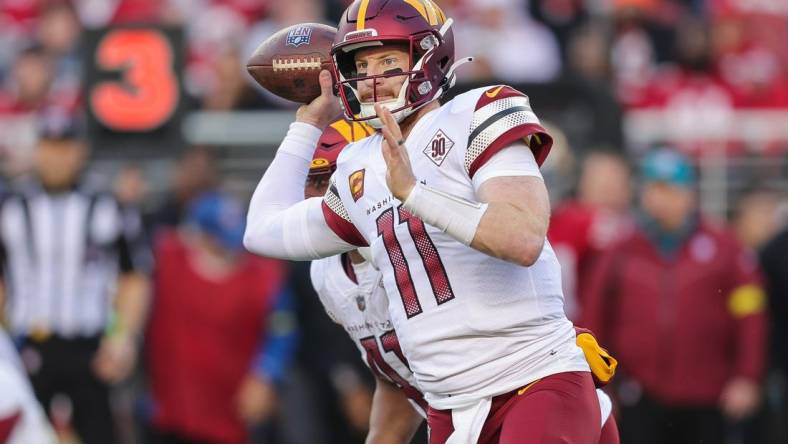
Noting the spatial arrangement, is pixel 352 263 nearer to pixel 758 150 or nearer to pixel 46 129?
pixel 46 129

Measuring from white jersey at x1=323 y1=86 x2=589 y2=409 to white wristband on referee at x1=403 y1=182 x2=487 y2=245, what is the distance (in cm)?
19

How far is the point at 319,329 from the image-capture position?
9828 mm

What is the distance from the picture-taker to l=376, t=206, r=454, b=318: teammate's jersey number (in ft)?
14.7

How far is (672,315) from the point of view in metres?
9.38

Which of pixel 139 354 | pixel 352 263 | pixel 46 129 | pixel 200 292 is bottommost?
pixel 139 354

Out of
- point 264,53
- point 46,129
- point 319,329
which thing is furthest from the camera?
point 319,329

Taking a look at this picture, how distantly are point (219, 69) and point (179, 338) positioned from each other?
2542 mm

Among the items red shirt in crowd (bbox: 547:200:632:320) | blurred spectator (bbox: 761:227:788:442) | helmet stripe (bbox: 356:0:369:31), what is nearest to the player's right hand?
helmet stripe (bbox: 356:0:369:31)

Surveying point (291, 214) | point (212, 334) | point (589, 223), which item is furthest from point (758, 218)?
point (291, 214)

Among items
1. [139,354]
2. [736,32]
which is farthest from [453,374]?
[736,32]

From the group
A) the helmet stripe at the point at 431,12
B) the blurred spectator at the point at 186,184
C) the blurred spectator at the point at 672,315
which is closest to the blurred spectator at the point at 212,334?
the blurred spectator at the point at 186,184

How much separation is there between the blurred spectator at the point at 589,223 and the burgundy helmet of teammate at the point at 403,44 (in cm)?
475

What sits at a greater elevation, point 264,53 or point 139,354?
point 264,53

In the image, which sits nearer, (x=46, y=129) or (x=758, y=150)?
(x=46, y=129)
